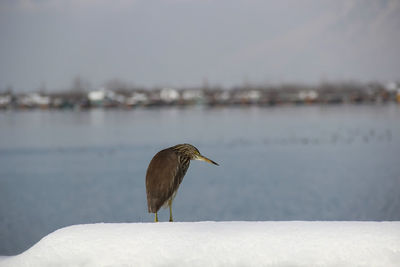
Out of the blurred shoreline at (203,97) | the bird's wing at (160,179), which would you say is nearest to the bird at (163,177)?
the bird's wing at (160,179)

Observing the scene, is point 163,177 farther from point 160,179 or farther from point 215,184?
point 215,184

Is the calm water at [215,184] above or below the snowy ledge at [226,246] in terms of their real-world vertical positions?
below

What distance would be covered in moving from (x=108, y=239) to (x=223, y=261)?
886 mm

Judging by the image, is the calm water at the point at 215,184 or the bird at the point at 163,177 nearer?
the bird at the point at 163,177

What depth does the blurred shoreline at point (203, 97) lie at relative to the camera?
108 metres

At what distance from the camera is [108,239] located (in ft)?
12.8

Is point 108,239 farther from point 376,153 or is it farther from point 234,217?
point 376,153

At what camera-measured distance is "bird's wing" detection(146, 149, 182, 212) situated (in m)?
4.90

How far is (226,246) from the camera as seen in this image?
3.80 metres

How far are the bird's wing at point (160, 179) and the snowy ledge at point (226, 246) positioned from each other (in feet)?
2.84

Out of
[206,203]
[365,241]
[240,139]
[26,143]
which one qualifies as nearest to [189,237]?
[365,241]

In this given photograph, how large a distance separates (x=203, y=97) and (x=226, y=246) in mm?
117753

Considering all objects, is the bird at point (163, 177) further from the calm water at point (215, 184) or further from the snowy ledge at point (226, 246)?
the calm water at point (215, 184)

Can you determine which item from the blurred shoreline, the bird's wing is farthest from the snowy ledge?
the blurred shoreline
